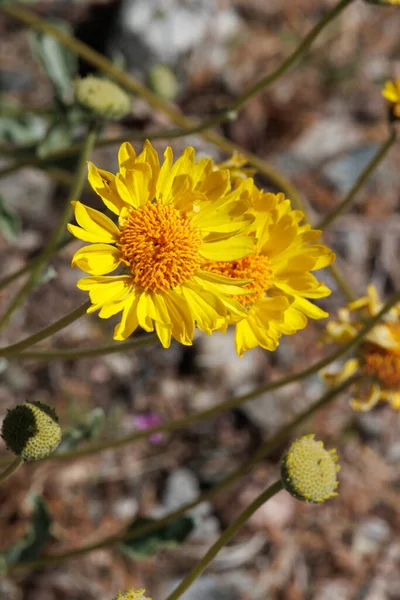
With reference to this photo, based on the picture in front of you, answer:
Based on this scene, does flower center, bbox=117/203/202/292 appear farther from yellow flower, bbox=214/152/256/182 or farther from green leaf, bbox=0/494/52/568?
green leaf, bbox=0/494/52/568

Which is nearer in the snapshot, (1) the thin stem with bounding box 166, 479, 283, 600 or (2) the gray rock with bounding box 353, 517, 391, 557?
(1) the thin stem with bounding box 166, 479, 283, 600

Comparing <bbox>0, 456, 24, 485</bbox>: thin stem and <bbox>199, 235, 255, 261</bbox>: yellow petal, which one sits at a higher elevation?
<bbox>199, 235, 255, 261</bbox>: yellow petal

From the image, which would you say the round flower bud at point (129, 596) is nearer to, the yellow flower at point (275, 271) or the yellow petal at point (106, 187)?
the yellow flower at point (275, 271)

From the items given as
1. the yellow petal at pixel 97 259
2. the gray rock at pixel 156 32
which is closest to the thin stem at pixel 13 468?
the yellow petal at pixel 97 259

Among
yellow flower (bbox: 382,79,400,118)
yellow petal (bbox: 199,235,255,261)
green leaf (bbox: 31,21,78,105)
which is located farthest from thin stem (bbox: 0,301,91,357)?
green leaf (bbox: 31,21,78,105)

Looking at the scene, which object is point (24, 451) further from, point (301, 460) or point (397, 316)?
point (397, 316)

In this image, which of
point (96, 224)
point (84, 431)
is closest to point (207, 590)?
point (84, 431)

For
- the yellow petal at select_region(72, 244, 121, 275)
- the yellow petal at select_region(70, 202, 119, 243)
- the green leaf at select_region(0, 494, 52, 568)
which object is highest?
the yellow petal at select_region(70, 202, 119, 243)
